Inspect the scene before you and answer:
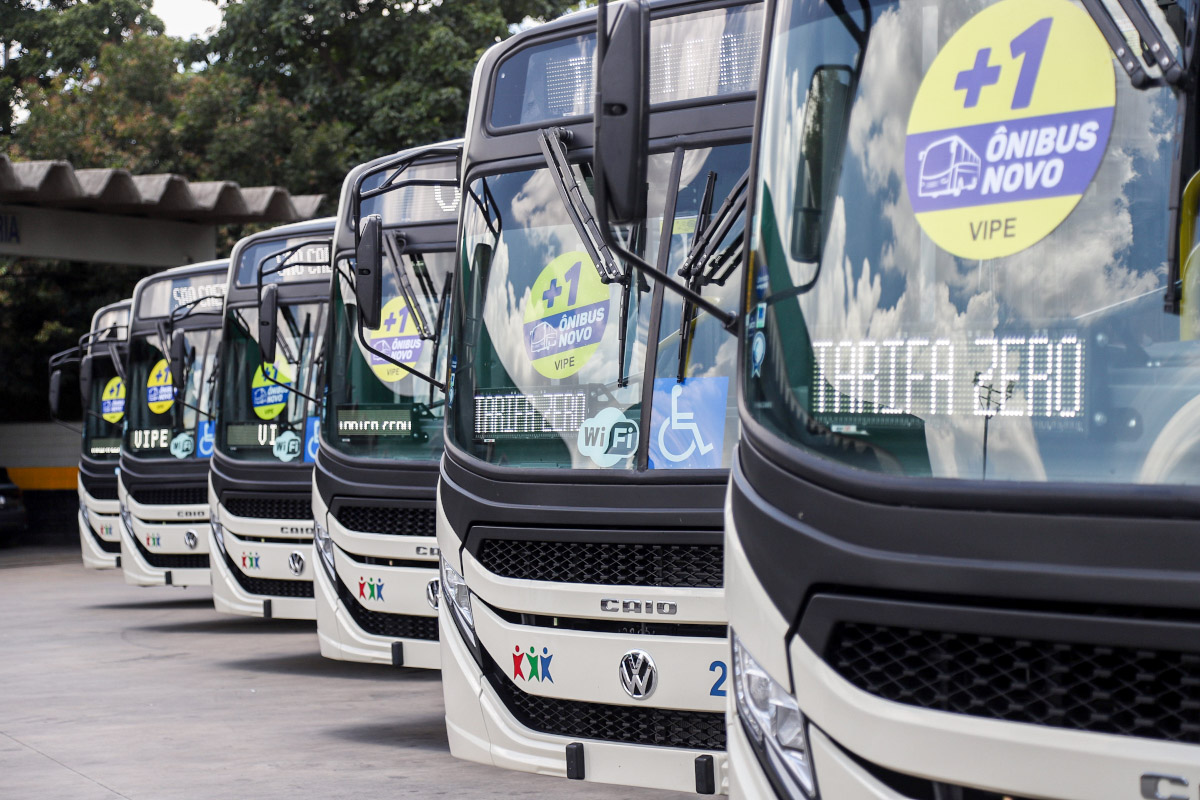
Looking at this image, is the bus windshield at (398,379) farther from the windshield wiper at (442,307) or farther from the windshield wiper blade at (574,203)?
the windshield wiper blade at (574,203)

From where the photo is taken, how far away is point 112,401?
17359 mm

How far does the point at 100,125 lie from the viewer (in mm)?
26078

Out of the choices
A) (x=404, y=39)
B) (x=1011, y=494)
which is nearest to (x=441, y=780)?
(x=1011, y=494)

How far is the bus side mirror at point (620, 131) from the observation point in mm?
3281

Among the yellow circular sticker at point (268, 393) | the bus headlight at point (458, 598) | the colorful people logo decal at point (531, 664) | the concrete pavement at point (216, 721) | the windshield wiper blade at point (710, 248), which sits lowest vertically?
the concrete pavement at point (216, 721)

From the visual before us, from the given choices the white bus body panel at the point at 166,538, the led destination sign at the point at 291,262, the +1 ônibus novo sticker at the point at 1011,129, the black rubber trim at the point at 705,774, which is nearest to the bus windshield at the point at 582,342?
the black rubber trim at the point at 705,774

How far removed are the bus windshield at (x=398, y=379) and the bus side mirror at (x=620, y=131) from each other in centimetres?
464

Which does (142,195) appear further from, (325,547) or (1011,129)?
(1011,129)

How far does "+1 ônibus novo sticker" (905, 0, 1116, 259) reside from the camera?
281cm

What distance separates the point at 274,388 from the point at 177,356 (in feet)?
8.45

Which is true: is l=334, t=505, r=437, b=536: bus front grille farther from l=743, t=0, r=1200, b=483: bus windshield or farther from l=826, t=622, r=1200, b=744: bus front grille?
l=826, t=622, r=1200, b=744: bus front grille

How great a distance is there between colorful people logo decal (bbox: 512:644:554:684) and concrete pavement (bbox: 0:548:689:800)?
1.67 m

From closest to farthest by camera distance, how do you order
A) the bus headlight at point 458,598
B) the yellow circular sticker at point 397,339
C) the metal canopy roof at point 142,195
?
the bus headlight at point 458,598 → the yellow circular sticker at point 397,339 → the metal canopy roof at point 142,195

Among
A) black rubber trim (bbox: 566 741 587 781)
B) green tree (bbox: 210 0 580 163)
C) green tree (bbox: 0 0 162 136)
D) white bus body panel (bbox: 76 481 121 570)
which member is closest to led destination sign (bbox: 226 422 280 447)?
white bus body panel (bbox: 76 481 121 570)
